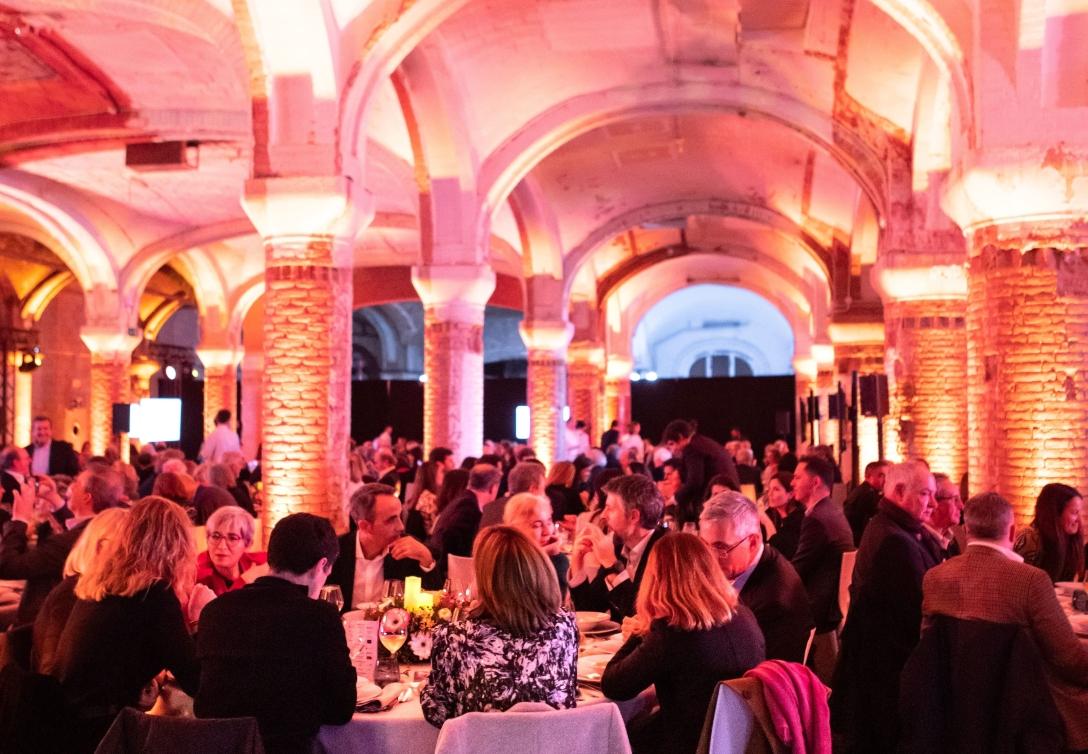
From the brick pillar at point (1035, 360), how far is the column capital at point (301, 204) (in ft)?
13.6

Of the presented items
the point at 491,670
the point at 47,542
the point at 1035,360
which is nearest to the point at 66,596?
the point at 47,542

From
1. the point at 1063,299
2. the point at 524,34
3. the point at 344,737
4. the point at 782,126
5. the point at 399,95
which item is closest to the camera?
the point at 344,737

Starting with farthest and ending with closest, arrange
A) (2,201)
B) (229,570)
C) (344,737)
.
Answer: (2,201) → (229,570) → (344,737)

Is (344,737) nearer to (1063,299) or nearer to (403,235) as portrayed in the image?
(1063,299)

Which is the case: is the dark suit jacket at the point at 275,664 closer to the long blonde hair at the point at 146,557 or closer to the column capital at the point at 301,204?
the long blonde hair at the point at 146,557

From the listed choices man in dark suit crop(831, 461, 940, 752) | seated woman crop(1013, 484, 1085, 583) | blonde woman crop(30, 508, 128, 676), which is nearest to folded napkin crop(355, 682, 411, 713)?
blonde woman crop(30, 508, 128, 676)

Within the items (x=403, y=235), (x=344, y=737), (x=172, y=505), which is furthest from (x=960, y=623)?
(x=403, y=235)

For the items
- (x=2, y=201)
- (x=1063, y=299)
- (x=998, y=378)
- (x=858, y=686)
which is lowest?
(x=858, y=686)

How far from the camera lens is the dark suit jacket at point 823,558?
527 cm

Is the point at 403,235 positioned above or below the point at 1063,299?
above

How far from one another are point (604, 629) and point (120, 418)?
512 inches

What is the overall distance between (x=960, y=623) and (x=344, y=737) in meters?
1.85

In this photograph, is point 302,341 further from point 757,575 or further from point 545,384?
point 545,384

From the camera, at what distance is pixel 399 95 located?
11312 mm
